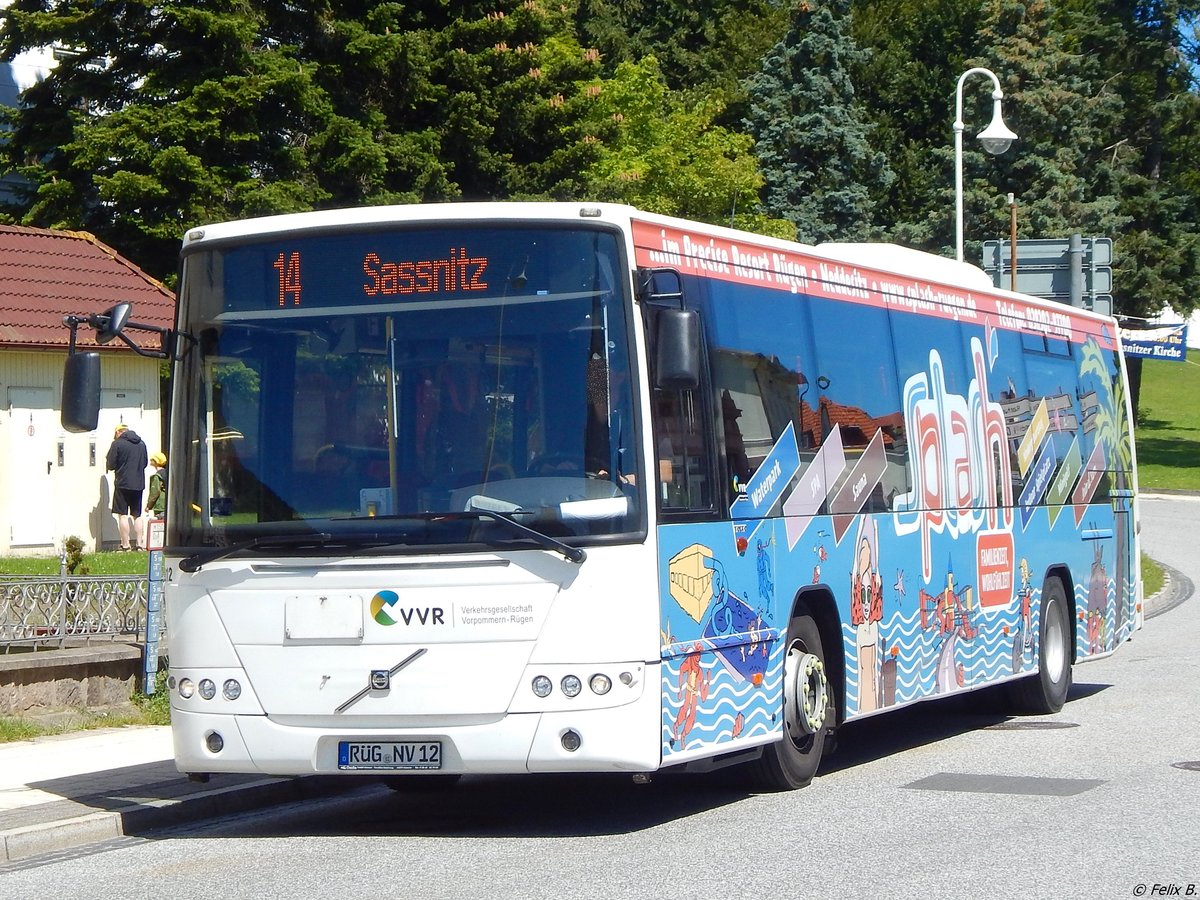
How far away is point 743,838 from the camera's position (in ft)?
29.6

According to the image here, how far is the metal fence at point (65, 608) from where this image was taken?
45.3ft

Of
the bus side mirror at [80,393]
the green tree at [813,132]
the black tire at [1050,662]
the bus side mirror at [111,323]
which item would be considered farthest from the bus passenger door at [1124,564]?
the green tree at [813,132]

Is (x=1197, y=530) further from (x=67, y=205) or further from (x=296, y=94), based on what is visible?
(x=67, y=205)

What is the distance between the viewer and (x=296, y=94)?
30.3 meters

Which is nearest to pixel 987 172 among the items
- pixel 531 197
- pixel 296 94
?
pixel 531 197

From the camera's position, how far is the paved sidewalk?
9398mm

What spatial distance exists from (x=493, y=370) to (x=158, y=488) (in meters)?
13.6

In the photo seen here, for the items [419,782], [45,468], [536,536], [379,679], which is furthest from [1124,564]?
[45,468]

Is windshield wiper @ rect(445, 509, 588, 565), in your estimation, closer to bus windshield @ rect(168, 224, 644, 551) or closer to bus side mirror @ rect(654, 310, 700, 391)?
bus windshield @ rect(168, 224, 644, 551)

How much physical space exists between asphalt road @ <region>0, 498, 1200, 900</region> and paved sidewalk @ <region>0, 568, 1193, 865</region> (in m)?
0.16

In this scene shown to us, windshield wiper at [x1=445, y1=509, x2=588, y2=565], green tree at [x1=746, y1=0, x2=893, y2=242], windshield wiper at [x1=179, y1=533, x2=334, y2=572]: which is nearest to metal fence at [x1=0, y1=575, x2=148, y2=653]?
windshield wiper at [x1=179, y1=533, x2=334, y2=572]

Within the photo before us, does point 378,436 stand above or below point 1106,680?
above

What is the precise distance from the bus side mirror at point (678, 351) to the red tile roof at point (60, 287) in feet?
59.4

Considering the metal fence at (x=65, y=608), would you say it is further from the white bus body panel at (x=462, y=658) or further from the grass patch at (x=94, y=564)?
the grass patch at (x=94, y=564)
